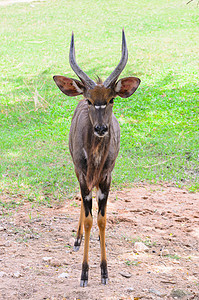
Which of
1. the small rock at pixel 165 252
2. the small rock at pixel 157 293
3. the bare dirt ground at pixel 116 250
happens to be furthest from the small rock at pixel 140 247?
the small rock at pixel 157 293

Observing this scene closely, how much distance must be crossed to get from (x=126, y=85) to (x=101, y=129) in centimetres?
75

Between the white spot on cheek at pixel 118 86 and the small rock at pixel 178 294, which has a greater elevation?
the white spot on cheek at pixel 118 86

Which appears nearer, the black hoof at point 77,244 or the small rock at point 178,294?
the small rock at point 178,294

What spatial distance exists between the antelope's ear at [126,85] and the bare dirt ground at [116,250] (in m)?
2.09

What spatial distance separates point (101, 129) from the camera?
4043 millimetres

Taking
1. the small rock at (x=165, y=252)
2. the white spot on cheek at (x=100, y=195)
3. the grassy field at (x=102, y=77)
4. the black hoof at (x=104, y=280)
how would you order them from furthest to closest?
the grassy field at (x=102, y=77) < the small rock at (x=165, y=252) < the white spot on cheek at (x=100, y=195) < the black hoof at (x=104, y=280)

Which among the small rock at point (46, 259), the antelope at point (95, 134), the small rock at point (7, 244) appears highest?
the antelope at point (95, 134)

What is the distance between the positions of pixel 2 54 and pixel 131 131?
1019 cm

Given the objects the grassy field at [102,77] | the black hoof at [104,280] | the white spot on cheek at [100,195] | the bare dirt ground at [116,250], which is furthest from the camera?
the grassy field at [102,77]

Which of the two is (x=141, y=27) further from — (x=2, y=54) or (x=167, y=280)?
(x=167, y=280)

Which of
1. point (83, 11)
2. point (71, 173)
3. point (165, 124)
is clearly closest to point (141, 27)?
point (83, 11)

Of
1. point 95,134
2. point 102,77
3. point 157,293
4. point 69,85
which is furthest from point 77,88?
point 102,77

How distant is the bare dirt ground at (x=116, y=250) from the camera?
4332 millimetres

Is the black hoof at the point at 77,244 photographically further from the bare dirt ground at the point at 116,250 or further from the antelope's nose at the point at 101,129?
the antelope's nose at the point at 101,129
